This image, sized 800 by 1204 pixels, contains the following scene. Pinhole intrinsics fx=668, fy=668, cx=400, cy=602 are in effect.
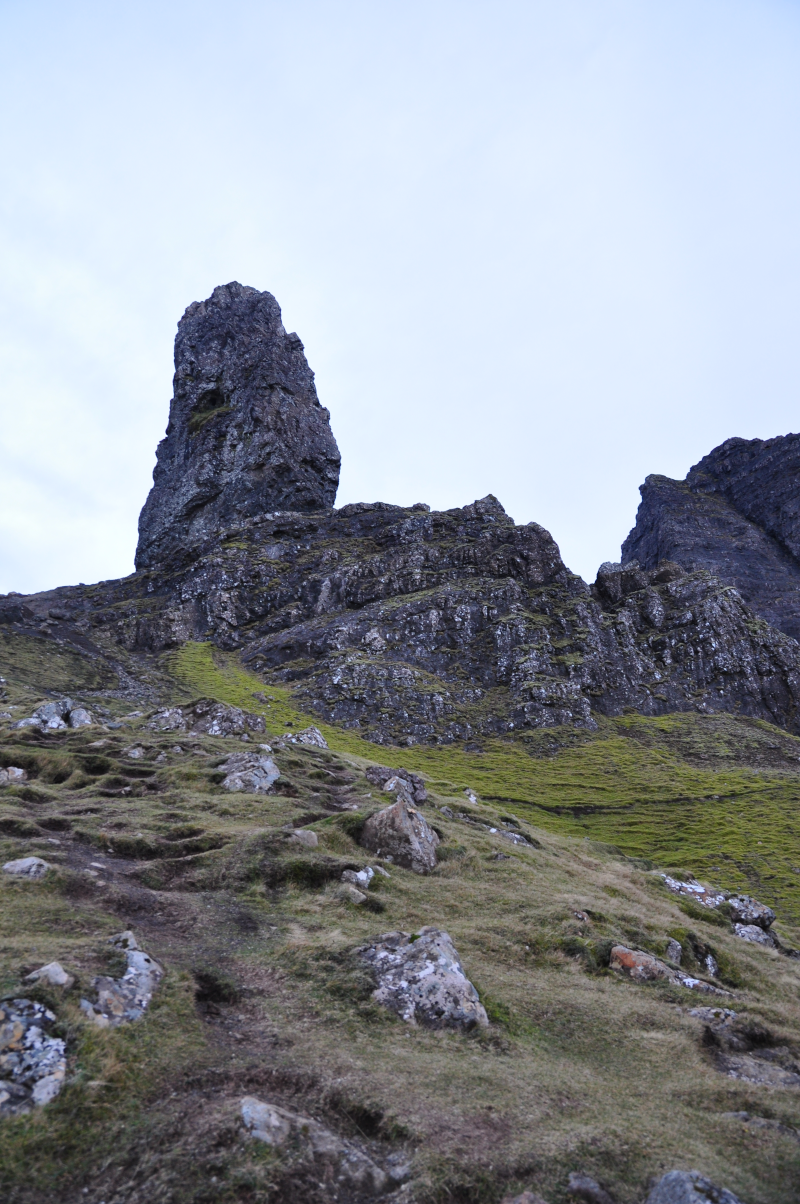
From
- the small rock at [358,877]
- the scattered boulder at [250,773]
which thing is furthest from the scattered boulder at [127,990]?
the scattered boulder at [250,773]

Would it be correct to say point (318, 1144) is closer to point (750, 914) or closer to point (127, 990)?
point (127, 990)

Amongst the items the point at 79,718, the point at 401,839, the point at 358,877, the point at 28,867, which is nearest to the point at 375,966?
the point at 358,877

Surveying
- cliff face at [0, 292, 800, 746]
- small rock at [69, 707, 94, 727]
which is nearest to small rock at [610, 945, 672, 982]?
small rock at [69, 707, 94, 727]

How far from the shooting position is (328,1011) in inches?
524

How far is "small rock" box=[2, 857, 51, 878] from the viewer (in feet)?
58.0

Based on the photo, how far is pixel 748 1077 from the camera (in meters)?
13.1

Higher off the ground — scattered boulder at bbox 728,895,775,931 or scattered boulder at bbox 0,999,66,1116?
scattered boulder at bbox 0,999,66,1116

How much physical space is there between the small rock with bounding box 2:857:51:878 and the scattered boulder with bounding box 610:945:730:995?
15.7 metres

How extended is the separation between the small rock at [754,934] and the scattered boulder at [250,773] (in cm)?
2255

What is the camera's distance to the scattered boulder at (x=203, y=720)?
48219 millimetres

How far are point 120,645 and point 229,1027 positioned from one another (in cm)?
10466

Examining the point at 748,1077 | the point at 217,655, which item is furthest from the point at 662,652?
the point at 748,1077

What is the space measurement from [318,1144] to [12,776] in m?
27.8

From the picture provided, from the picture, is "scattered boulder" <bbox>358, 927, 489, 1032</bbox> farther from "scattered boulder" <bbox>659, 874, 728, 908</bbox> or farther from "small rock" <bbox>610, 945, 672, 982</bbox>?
"scattered boulder" <bbox>659, 874, 728, 908</bbox>
